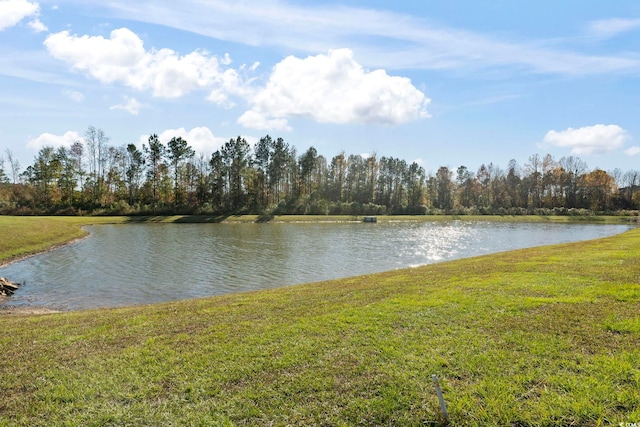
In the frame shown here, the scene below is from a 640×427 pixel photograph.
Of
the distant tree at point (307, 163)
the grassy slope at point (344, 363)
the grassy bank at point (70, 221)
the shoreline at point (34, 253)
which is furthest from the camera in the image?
the distant tree at point (307, 163)

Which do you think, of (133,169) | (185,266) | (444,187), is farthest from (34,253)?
(444,187)

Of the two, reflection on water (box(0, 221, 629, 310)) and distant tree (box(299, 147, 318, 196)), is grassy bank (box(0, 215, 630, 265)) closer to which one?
reflection on water (box(0, 221, 629, 310))

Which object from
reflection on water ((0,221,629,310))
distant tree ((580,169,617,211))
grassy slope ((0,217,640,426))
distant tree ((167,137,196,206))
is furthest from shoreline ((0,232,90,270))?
distant tree ((580,169,617,211))

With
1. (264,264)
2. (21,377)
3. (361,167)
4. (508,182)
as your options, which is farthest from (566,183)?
(21,377)

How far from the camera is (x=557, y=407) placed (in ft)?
15.5

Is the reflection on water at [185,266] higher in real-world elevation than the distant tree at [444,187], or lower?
lower

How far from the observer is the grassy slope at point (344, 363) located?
495 cm

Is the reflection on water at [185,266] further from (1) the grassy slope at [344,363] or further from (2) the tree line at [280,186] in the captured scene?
(2) the tree line at [280,186]


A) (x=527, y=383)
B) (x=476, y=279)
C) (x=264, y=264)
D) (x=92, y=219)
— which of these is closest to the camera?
(x=527, y=383)

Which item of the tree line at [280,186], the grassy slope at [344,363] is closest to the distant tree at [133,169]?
the tree line at [280,186]

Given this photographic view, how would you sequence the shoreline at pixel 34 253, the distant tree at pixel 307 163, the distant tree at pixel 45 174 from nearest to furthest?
the shoreline at pixel 34 253 → the distant tree at pixel 45 174 → the distant tree at pixel 307 163

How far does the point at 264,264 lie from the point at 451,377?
19915 mm

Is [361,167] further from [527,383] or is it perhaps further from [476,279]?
[527,383]

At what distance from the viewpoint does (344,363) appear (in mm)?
6219
